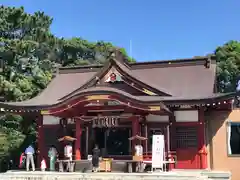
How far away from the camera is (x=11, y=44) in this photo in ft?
91.5

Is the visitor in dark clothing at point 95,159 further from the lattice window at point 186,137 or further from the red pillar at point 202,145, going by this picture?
the red pillar at point 202,145

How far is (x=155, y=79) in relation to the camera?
20.6m

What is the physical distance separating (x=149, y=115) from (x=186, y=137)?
2.13 m

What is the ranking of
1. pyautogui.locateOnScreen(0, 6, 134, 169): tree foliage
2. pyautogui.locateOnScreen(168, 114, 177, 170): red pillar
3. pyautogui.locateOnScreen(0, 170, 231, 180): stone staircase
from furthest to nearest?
1. pyautogui.locateOnScreen(0, 6, 134, 169): tree foliage
2. pyautogui.locateOnScreen(168, 114, 177, 170): red pillar
3. pyautogui.locateOnScreen(0, 170, 231, 180): stone staircase

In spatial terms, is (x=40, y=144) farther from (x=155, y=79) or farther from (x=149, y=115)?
(x=155, y=79)

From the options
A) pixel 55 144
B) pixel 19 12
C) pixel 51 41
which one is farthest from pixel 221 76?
pixel 55 144

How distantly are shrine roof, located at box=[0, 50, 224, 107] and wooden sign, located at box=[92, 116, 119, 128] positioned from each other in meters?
1.70

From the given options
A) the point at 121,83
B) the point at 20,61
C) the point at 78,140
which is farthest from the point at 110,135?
the point at 20,61

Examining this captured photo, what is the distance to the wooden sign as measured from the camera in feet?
60.7

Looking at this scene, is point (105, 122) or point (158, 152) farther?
point (105, 122)

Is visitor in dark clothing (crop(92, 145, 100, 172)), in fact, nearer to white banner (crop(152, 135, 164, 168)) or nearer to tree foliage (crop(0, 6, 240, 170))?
white banner (crop(152, 135, 164, 168))

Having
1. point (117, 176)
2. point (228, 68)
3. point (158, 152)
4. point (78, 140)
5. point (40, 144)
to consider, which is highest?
point (228, 68)

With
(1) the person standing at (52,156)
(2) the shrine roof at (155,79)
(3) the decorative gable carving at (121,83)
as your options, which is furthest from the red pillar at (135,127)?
(1) the person standing at (52,156)

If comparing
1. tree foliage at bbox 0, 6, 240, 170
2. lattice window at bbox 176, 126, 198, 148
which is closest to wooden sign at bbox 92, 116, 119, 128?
lattice window at bbox 176, 126, 198, 148
